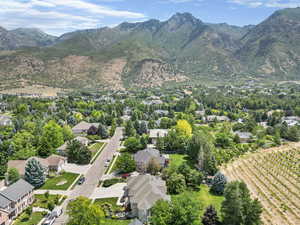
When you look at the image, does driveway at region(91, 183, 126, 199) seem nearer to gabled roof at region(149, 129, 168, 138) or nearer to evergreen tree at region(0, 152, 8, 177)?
evergreen tree at region(0, 152, 8, 177)

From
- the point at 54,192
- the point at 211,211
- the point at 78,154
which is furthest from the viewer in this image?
the point at 78,154

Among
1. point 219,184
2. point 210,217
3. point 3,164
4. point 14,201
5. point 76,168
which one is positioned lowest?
point 76,168

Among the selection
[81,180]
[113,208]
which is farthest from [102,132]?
[113,208]

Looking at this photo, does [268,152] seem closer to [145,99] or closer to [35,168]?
[35,168]

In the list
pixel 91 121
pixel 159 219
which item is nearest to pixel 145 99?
pixel 91 121

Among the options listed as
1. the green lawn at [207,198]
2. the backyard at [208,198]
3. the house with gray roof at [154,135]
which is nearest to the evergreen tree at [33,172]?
the green lawn at [207,198]

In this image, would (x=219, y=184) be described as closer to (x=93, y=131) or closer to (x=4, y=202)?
(x=4, y=202)

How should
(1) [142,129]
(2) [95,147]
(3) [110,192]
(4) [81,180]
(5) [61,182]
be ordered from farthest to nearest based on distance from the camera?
(1) [142,129] → (2) [95,147] → (5) [61,182] → (4) [81,180] → (3) [110,192]

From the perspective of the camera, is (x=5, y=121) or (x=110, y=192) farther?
(x=5, y=121)
